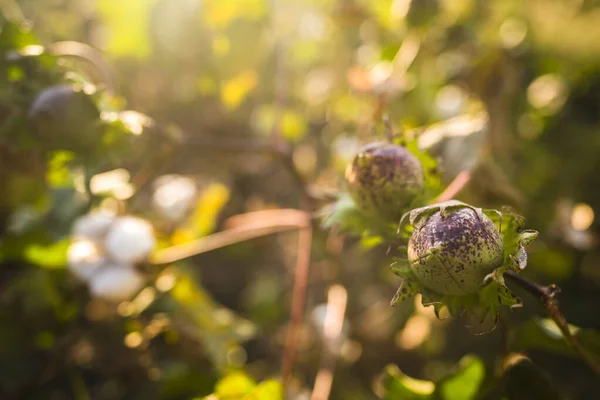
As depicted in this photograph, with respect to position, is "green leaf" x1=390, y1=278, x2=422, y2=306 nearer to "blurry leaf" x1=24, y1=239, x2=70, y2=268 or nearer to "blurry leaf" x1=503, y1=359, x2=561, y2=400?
"blurry leaf" x1=503, y1=359, x2=561, y2=400

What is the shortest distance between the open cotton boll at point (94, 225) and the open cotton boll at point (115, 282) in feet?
0.18

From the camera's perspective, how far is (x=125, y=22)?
1.36 m

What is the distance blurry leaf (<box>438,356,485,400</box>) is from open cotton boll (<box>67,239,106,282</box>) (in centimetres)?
52

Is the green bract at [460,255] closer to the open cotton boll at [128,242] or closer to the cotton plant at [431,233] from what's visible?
the cotton plant at [431,233]

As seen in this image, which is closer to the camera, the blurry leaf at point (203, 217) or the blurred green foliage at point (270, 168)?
the blurred green foliage at point (270, 168)

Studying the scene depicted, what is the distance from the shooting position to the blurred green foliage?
2.44 ft

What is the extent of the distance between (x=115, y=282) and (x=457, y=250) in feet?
1.91

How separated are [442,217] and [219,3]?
92 centimetres

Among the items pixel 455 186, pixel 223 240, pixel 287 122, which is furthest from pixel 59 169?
pixel 287 122

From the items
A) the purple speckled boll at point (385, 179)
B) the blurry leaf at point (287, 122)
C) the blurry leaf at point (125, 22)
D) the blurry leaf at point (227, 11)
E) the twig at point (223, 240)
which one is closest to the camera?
the purple speckled boll at point (385, 179)

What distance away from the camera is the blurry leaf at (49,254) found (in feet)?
3.00

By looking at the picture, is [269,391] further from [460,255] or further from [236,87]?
[236,87]

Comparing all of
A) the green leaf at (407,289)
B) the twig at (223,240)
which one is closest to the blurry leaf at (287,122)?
the twig at (223,240)

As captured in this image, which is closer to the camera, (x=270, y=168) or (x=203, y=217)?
(x=203, y=217)
